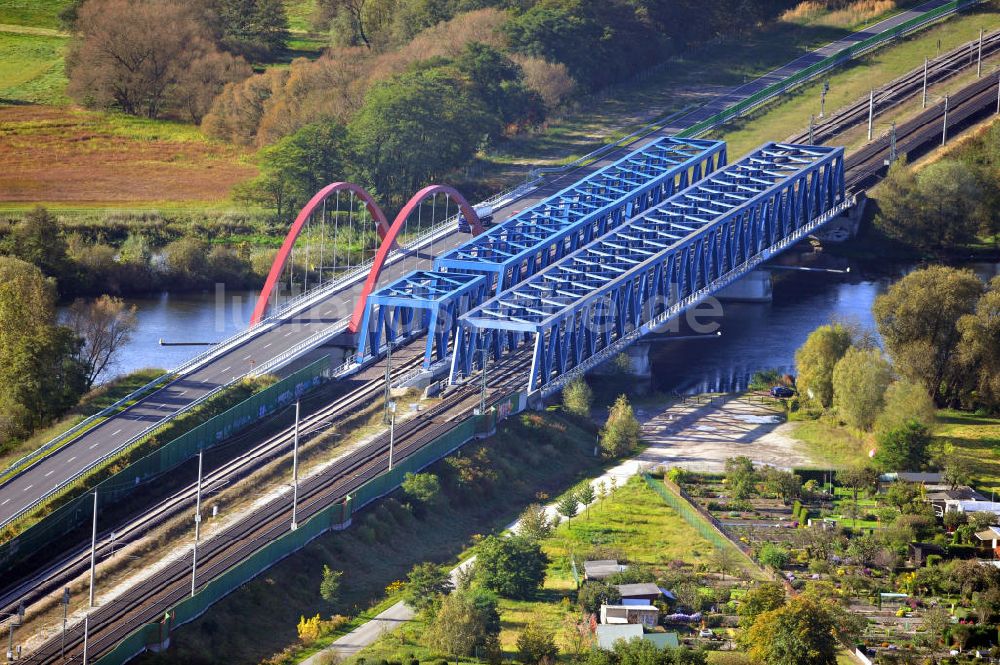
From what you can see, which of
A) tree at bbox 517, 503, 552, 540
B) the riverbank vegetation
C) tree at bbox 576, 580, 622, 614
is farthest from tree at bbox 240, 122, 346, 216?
tree at bbox 576, 580, 622, 614

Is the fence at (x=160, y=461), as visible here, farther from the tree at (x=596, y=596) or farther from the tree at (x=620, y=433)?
the tree at (x=596, y=596)

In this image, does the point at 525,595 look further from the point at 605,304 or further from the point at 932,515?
the point at 605,304

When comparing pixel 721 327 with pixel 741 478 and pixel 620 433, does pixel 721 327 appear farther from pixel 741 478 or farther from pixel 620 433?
pixel 741 478

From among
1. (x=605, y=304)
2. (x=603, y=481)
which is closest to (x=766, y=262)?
(x=605, y=304)

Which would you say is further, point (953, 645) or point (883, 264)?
point (883, 264)

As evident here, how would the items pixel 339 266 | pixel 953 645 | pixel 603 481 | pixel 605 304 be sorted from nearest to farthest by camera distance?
pixel 953 645 → pixel 603 481 → pixel 605 304 → pixel 339 266

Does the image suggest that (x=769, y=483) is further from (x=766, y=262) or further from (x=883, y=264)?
(x=883, y=264)

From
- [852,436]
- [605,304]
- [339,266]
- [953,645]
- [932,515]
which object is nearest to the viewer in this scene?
[953,645]

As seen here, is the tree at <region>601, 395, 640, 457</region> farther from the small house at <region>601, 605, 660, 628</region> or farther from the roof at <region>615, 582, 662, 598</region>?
the small house at <region>601, 605, 660, 628</region>
